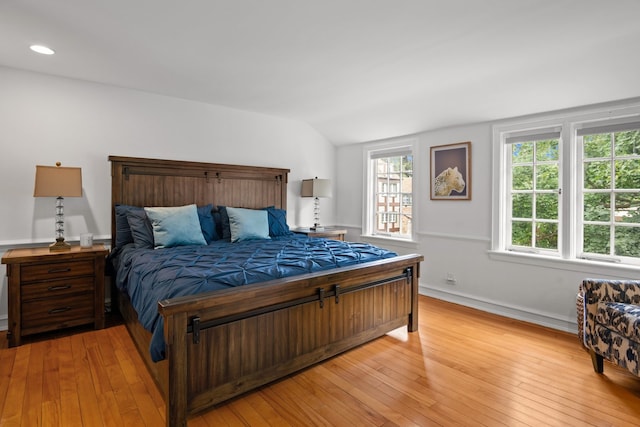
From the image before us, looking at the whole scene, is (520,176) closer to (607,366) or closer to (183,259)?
(607,366)

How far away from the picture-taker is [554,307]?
3.26 meters

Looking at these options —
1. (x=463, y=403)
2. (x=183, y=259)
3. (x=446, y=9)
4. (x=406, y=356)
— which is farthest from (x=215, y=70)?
(x=463, y=403)

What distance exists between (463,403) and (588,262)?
6.46 feet

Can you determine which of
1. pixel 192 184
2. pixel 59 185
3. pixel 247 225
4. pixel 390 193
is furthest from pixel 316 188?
pixel 59 185

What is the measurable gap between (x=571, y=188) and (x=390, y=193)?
7.28ft

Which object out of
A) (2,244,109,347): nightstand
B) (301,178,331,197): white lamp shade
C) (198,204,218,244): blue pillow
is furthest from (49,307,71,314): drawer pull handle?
(301,178,331,197): white lamp shade

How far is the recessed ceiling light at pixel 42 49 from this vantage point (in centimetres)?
265

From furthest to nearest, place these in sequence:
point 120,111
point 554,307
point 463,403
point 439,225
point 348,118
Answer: point 348,118
point 439,225
point 120,111
point 554,307
point 463,403

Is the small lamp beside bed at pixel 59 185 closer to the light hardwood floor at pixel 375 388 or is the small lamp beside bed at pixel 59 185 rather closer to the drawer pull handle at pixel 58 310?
the drawer pull handle at pixel 58 310

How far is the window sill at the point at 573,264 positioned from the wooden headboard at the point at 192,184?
280 centimetres

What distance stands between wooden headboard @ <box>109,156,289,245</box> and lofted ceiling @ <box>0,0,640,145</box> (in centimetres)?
81

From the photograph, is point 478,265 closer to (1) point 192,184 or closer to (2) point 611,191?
(2) point 611,191

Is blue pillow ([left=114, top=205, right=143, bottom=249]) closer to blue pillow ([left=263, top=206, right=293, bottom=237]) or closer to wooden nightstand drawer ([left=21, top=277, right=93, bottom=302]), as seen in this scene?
wooden nightstand drawer ([left=21, top=277, right=93, bottom=302])

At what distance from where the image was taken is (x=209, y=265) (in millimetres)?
2355
